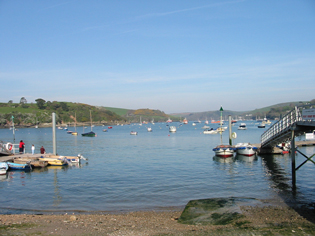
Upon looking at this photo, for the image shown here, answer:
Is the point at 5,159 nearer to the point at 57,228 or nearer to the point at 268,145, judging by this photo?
the point at 57,228

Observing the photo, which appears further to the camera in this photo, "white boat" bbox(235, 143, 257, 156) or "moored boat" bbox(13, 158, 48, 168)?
"white boat" bbox(235, 143, 257, 156)

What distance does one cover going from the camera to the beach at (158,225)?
12.0 m

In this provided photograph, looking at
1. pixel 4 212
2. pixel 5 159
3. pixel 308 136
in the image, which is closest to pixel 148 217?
pixel 4 212

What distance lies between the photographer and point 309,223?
13219mm

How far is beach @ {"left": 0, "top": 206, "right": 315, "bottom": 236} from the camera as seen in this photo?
12.0 metres

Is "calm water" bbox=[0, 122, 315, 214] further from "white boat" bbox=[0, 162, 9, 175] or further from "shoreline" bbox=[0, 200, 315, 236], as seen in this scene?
"shoreline" bbox=[0, 200, 315, 236]

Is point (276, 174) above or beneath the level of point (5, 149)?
beneath

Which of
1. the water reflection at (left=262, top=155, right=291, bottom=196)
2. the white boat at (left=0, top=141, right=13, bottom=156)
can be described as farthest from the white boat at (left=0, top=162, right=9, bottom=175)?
the water reflection at (left=262, top=155, right=291, bottom=196)

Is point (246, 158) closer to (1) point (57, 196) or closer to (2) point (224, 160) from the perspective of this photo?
(2) point (224, 160)

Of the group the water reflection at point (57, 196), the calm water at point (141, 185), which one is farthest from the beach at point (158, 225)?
Result: the water reflection at point (57, 196)

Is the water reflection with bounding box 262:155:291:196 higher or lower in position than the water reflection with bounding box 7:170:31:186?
lower

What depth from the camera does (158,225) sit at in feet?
44.4

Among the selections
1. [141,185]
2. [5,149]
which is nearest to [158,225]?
[141,185]

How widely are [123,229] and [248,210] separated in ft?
23.5
